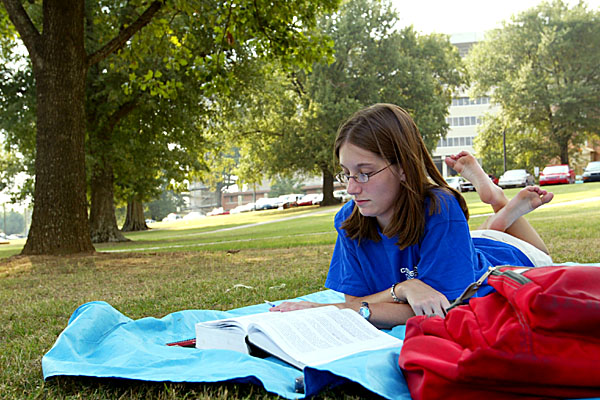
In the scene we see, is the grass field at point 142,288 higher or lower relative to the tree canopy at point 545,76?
lower

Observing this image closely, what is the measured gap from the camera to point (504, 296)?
1742mm

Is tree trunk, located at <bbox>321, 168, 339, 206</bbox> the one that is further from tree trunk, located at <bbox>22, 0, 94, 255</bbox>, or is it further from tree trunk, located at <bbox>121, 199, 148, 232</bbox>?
tree trunk, located at <bbox>22, 0, 94, 255</bbox>

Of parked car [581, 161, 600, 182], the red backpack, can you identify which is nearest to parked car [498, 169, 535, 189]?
parked car [581, 161, 600, 182]

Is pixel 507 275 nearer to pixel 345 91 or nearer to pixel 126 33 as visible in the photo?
pixel 126 33

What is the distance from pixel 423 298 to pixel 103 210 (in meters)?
17.6

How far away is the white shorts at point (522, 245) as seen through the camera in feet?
12.0

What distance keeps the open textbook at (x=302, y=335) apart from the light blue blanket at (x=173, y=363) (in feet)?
0.23

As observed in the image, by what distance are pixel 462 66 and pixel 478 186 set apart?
38812 millimetres

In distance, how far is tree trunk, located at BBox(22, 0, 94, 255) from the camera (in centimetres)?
917

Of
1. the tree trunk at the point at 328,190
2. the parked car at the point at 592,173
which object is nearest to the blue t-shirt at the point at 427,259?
the tree trunk at the point at 328,190

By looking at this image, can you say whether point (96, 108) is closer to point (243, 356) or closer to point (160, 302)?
point (160, 302)

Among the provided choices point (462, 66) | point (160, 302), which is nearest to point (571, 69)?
point (462, 66)

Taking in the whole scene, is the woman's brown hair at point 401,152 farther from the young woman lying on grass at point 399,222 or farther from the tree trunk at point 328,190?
the tree trunk at point 328,190

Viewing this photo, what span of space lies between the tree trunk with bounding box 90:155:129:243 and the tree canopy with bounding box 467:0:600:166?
32718mm
